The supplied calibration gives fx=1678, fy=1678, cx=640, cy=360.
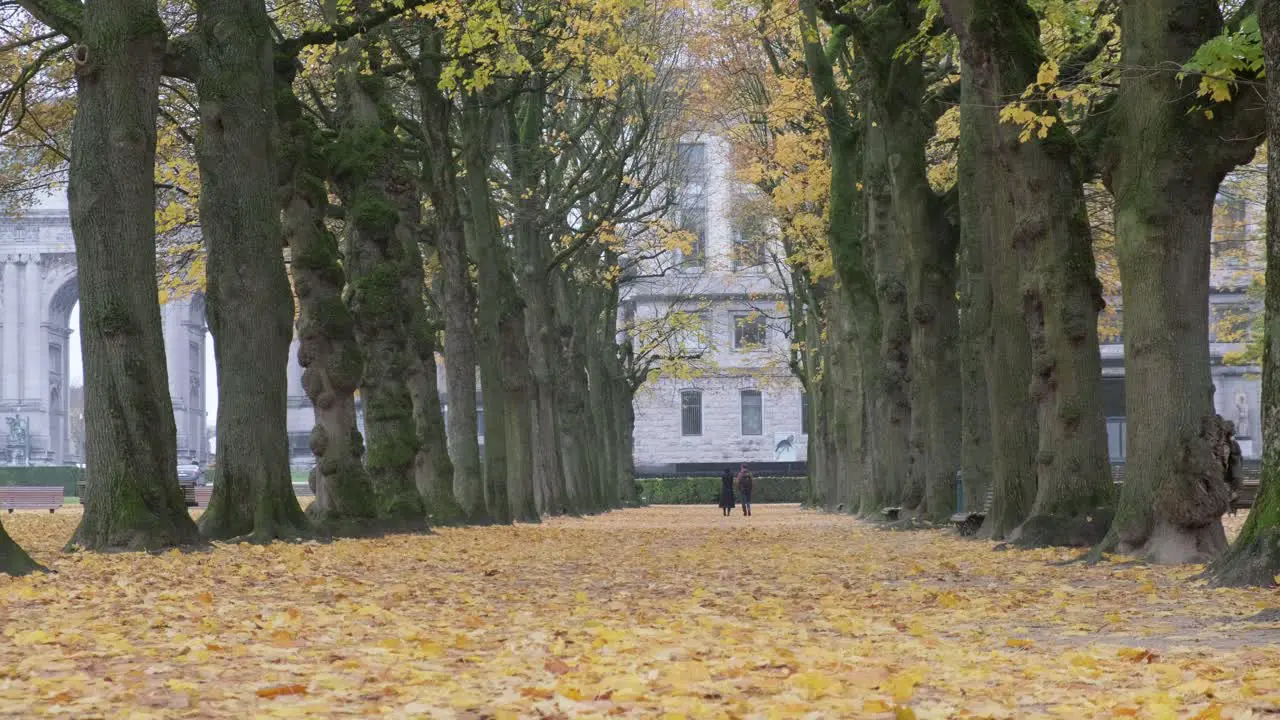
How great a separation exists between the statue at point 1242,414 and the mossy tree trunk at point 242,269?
69.2 meters

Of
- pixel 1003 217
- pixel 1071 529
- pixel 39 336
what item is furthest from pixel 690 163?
pixel 39 336

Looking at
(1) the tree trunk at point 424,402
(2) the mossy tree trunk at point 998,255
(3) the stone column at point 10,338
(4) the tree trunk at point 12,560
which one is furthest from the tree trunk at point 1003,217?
(3) the stone column at point 10,338

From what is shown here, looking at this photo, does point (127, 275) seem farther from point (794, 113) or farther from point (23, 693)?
point (794, 113)

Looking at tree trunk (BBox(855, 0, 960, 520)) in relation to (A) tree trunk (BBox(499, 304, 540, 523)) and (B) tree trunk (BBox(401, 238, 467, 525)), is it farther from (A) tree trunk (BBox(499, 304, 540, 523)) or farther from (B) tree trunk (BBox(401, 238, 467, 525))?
(A) tree trunk (BBox(499, 304, 540, 523))

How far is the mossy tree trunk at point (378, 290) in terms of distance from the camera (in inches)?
954

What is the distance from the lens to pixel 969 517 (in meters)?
21.6

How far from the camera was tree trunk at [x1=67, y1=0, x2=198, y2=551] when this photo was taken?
1700 cm

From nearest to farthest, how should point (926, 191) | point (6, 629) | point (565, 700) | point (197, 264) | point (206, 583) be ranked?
point (565, 700), point (6, 629), point (206, 583), point (926, 191), point (197, 264)

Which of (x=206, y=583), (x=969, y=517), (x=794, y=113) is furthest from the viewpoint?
(x=794, y=113)

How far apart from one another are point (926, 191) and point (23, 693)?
1964cm

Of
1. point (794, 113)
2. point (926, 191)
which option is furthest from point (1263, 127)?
point (794, 113)

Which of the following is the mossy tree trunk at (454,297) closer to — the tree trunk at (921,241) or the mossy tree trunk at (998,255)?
the tree trunk at (921,241)

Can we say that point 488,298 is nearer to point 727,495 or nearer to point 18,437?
point 727,495

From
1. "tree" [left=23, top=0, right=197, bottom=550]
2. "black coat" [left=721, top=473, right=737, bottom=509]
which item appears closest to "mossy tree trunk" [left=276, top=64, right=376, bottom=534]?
"tree" [left=23, top=0, right=197, bottom=550]
